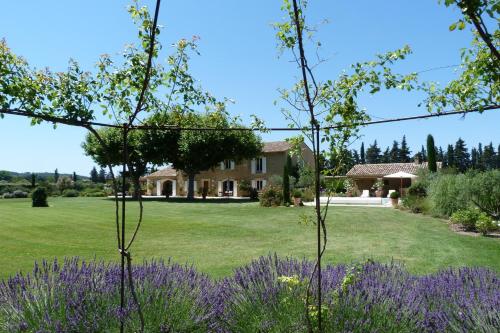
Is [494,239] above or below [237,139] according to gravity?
below

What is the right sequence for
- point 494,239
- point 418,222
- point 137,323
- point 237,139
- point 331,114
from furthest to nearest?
point 237,139 → point 418,222 → point 494,239 → point 331,114 → point 137,323

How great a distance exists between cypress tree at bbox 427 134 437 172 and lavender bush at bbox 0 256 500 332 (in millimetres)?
31295

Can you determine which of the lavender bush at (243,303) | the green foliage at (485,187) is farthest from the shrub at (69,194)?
the lavender bush at (243,303)

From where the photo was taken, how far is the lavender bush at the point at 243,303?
2.59 metres

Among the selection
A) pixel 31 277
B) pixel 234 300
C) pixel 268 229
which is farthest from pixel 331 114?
pixel 268 229

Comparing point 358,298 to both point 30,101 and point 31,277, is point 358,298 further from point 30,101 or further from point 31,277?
point 30,101

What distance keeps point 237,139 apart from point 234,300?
32872 millimetres

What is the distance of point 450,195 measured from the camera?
17.6 metres

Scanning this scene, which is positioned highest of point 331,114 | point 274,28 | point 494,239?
point 274,28

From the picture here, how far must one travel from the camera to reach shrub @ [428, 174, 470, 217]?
16.8m

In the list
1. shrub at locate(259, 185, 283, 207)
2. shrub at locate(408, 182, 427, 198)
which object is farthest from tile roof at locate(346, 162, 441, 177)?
shrub at locate(408, 182, 427, 198)

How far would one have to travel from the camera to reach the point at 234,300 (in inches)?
117

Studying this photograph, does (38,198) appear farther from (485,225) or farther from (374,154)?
(374,154)

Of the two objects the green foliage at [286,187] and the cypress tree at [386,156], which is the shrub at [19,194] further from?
the cypress tree at [386,156]
